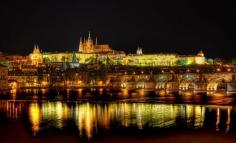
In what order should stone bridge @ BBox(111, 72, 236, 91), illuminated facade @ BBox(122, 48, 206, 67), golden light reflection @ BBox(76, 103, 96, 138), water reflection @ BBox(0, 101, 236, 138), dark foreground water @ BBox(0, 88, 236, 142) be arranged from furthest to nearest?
illuminated facade @ BBox(122, 48, 206, 67) → stone bridge @ BBox(111, 72, 236, 91) → water reflection @ BBox(0, 101, 236, 138) → golden light reflection @ BBox(76, 103, 96, 138) → dark foreground water @ BBox(0, 88, 236, 142)

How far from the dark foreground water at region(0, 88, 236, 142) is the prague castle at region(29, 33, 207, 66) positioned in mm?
95409

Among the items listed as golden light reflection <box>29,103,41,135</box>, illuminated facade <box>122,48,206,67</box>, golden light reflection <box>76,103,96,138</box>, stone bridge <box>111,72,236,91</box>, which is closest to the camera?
golden light reflection <box>76,103,96,138</box>

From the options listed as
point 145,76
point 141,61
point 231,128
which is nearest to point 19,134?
point 231,128

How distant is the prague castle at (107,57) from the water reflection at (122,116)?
309 feet

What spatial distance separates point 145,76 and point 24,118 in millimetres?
57631

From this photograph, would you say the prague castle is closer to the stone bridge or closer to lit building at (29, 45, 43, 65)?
lit building at (29, 45, 43, 65)

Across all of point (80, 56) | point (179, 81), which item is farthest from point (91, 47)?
point (179, 81)

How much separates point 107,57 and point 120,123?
120558 millimetres

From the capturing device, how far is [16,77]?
329 ft

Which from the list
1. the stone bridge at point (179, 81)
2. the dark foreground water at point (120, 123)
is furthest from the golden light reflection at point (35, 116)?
the stone bridge at point (179, 81)

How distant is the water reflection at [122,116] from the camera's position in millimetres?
30438

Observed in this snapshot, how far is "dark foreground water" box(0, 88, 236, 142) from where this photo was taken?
26234 millimetres

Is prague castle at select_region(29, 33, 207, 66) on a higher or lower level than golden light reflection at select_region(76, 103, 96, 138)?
higher

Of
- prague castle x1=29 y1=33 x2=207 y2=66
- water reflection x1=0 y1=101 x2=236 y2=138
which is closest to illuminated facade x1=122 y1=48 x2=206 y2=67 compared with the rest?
prague castle x1=29 y1=33 x2=207 y2=66
